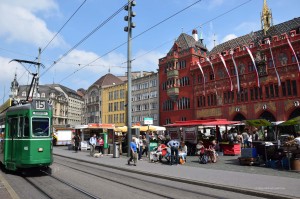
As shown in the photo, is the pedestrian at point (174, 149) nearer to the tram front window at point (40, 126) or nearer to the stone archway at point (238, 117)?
the tram front window at point (40, 126)

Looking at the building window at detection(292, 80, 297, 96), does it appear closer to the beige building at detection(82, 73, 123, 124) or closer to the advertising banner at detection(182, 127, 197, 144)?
the advertising banner at detection(182, 127, 197, 144)

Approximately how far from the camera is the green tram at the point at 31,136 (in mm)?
13438

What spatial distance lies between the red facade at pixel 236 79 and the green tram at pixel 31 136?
34.1 metres

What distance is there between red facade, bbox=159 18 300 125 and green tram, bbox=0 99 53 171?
34.1 metres

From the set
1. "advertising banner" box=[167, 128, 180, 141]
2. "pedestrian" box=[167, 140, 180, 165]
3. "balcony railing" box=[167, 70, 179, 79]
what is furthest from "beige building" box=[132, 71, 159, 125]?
"pedestrian" box=[167, 140, 180, 165]

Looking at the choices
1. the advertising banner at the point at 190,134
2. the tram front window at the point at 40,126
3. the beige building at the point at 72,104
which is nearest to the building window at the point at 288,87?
the advertising banner at the point at 190,134

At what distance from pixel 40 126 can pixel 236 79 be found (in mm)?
38215

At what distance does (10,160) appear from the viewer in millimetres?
14375

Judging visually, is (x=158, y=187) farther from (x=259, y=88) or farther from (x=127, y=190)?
(x=259, y=88)

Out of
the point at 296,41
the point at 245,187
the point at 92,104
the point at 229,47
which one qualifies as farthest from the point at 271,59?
the point at 92,104

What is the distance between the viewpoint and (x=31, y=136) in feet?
44.3

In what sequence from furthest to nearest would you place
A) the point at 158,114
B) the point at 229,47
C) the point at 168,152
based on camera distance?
the point at 158,114, the point at 229,47, the point at 168,152

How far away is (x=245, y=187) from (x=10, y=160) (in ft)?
33.1

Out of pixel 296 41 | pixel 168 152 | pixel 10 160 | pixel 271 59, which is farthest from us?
pixel 271 59
